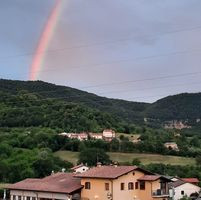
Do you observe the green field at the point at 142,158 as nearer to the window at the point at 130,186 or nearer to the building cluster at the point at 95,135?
the building cluster at the point at 95,135

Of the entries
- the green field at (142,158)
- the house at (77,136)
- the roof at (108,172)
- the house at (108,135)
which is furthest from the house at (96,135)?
the roof at (108,172)

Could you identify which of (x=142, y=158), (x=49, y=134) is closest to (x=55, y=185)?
(x=142, y=158)

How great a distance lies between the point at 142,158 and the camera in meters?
106

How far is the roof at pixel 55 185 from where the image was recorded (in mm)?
45194

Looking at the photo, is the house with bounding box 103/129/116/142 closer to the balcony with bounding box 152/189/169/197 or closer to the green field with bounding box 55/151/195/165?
the green field with bounding box 55/151/195/165

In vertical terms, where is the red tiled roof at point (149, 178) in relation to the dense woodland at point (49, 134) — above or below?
below

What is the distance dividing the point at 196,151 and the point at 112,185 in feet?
247

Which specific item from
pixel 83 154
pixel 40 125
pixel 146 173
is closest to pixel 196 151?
pixel 83 154

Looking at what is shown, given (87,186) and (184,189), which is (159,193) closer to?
(87,186)

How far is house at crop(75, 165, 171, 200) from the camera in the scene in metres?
43.6

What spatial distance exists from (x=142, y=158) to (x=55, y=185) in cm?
6013

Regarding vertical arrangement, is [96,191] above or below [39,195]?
above

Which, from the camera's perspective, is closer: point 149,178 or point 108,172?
point 108,172

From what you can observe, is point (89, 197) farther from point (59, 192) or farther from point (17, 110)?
point (17, 110)
